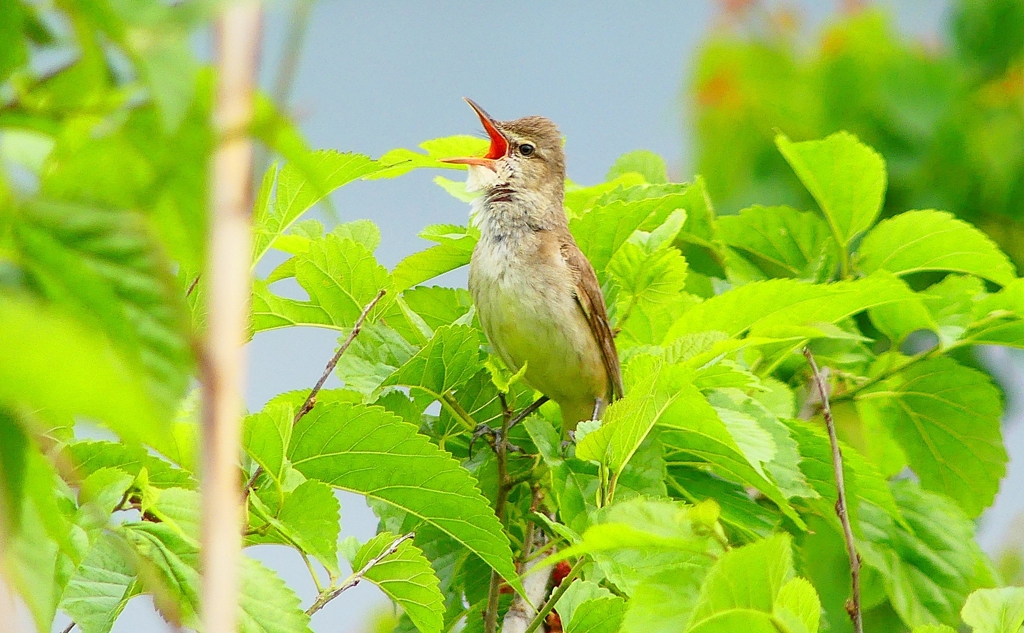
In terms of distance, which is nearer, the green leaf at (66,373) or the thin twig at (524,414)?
the green leaf at (66,373)

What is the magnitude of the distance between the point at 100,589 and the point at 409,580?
0.49m

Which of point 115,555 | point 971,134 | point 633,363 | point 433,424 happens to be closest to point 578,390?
point 433,424

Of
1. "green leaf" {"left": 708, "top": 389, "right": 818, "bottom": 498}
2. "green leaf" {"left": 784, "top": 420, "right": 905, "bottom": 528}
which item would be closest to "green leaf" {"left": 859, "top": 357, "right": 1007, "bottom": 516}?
"green leaf" {"left": 784, "top": 420, "right": 905, "bottom": 528}

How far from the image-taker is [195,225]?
70cm

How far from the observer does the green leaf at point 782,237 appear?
8.78 feet

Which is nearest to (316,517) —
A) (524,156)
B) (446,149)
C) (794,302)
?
(794,302)

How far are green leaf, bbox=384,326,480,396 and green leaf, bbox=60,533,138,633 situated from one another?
0.59 m

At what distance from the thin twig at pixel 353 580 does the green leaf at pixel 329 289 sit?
59 cm

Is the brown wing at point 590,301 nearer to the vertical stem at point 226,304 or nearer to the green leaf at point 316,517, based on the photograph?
the green leaf at point 316,517

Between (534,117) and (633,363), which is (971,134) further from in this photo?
(633,363)

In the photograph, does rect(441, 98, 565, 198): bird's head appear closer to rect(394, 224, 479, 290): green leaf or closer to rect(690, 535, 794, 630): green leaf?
rect(394, 224, 479, 290): green leaf

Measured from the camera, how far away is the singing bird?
330cm

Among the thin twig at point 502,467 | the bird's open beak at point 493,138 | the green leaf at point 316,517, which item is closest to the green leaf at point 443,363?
the thin twig at point 502,467

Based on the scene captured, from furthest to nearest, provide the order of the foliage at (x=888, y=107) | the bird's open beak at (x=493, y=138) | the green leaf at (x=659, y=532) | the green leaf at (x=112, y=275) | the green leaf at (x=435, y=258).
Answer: the foliage at (x=888, y=107) < the bird's open beak at (x=493, y=138) < the green leaf at (x=435, y=258) < the green leaf at (x=659, y=532) < the green leaf at (x=112, y=275)
